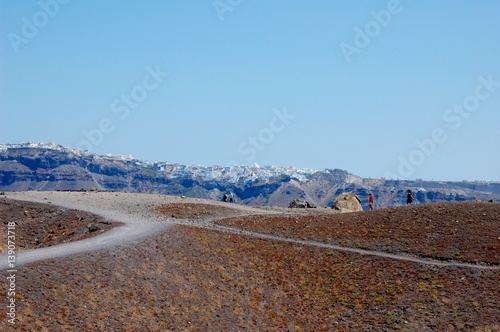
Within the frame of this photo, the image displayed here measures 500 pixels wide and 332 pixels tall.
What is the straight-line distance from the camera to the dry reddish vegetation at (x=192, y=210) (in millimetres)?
52812

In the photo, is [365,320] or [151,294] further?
[365,320]

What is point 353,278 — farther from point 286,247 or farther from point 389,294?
point 286,247

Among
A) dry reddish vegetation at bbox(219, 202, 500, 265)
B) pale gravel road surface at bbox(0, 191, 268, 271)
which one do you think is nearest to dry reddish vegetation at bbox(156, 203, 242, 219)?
pale gravel road surface at bbox(0, 191, 268, 271)

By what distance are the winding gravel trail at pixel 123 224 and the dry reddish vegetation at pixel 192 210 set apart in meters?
1.17

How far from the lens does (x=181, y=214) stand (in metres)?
52.8

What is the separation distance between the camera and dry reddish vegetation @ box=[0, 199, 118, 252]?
4162cm

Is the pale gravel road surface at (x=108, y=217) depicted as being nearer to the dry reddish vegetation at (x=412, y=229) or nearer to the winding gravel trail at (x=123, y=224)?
the winding gravel trail at (x=123, y=224)

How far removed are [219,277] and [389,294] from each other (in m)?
10.2

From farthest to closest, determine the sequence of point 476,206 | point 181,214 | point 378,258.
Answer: point 181,214
point 476,206
point 378,258

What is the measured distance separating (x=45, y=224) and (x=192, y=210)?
44.6ft

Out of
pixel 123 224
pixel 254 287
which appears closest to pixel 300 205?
pixel 123 224

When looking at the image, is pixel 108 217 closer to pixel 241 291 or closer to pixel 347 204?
pixel 241 291

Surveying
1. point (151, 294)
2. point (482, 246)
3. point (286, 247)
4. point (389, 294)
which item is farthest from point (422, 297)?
point (151, 294)

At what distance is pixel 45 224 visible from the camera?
153 ft
